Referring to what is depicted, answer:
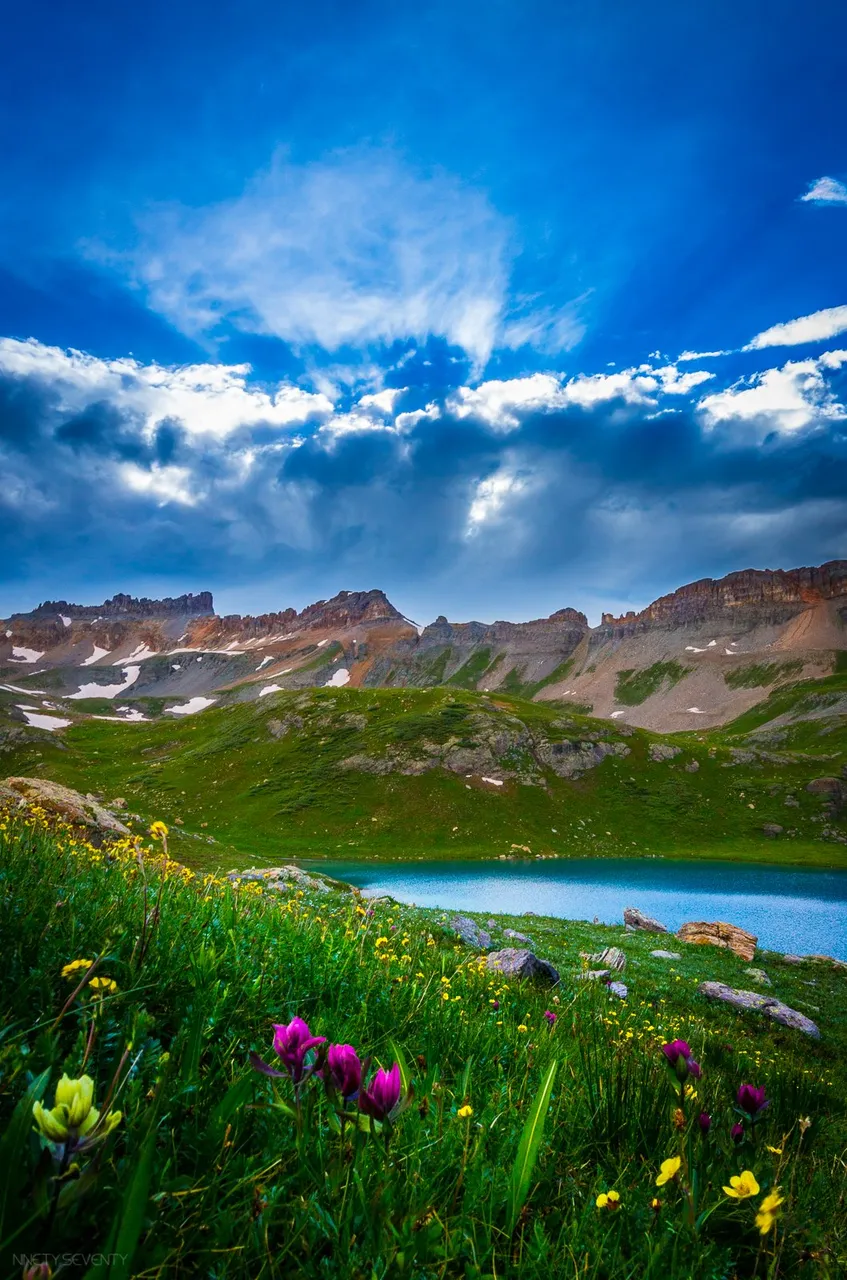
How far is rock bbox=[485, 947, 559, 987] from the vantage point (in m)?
11.1

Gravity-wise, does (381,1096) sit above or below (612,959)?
above

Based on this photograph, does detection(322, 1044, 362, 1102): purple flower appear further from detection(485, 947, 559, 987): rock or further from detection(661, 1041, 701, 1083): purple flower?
detection(485, 947, 559, 987): rock

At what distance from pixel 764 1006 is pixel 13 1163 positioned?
78.4 ft

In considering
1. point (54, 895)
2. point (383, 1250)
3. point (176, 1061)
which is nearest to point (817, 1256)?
point (383, 1250)

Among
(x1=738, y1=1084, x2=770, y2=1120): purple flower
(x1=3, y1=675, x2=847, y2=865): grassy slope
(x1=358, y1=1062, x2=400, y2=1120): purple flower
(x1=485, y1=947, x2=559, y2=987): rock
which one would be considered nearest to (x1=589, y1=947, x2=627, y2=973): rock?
(x1=485, y1=947, x2=559, y2=987): rock

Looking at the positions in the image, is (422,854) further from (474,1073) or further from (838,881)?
(474,1073)

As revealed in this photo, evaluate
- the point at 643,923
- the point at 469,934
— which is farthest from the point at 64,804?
the point at 643,923

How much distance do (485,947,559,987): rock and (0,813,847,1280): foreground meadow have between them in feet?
22.7

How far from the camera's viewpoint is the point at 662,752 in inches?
5413

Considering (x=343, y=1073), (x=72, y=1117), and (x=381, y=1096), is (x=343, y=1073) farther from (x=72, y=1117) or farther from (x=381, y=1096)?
(x=72, y=1117)

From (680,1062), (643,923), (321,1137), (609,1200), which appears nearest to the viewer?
(609,1200)

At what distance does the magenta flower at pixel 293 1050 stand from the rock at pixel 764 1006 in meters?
21.5

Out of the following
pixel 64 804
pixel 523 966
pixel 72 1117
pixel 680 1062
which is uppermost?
pixel 72 1117

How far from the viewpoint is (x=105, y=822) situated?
22297mm
